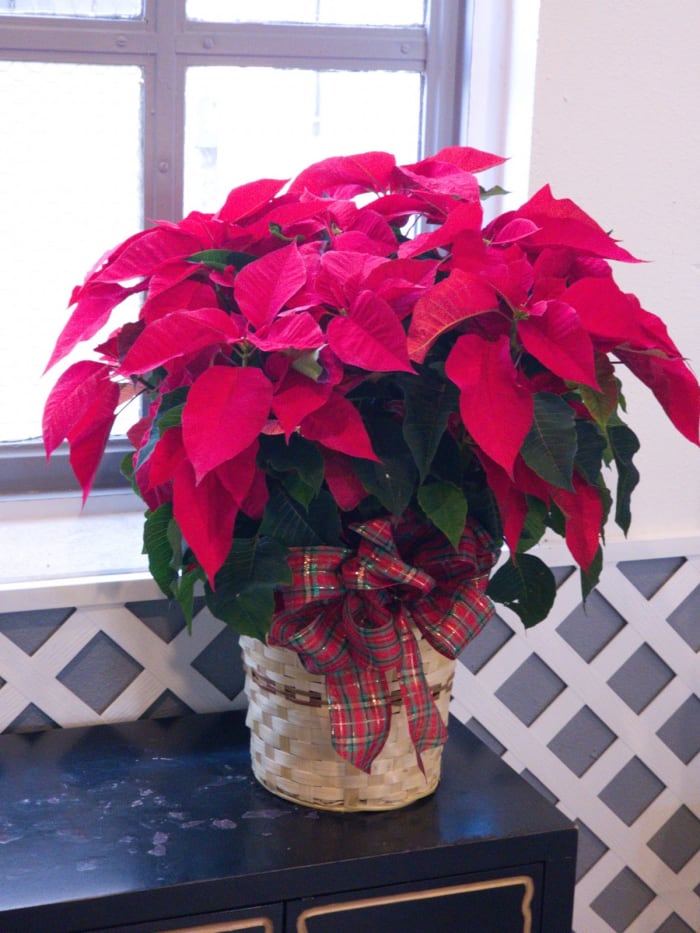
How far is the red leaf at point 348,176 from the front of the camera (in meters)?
0.88

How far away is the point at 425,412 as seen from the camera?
766mm

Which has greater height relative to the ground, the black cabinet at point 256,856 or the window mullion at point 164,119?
the window mullion at point 164,119

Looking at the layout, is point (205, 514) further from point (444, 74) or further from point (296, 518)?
point (444, 74)

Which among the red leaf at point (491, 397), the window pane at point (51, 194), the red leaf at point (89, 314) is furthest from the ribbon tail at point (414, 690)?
the window pane at point (51, 194)

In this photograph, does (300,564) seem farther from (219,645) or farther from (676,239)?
(676,239)

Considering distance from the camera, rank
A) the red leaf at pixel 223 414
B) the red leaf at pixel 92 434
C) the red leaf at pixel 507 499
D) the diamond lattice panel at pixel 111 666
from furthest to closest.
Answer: the diamond lattice panel at pixel 111 666 → the red leaf at pixel 92 434 → the red leaf at pixel 507 499 → the red leaf at pixel 223 414

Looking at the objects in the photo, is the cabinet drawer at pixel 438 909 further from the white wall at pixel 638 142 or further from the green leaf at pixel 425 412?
the white wall at pixel 638 142

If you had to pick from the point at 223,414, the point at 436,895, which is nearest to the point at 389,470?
the point at 223,414

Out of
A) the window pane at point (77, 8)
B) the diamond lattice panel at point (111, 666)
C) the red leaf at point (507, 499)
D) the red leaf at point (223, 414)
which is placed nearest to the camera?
the red leaf at point (223, 414)

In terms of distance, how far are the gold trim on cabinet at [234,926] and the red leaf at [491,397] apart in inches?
16.3

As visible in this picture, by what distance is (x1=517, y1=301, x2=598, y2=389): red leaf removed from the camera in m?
0.72

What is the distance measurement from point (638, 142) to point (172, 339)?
2.43 feet

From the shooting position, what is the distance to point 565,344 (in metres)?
0.73

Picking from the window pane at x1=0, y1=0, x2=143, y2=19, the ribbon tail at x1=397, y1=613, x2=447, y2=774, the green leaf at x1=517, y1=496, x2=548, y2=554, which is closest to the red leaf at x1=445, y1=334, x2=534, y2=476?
the green leaf at x1=517, y1=496, x2=548, y2=554
